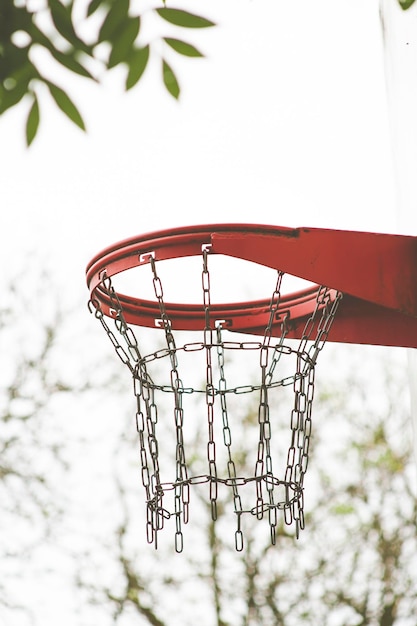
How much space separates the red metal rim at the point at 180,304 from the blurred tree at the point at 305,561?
227cm

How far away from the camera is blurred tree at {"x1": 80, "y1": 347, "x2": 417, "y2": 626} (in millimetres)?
3764

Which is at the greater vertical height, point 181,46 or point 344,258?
point 181,46

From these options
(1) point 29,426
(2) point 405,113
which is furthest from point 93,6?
(1) point 29,426

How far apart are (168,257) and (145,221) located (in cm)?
258

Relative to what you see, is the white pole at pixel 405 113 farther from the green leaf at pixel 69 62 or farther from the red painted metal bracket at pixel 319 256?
the green leaf at pixel 69 62

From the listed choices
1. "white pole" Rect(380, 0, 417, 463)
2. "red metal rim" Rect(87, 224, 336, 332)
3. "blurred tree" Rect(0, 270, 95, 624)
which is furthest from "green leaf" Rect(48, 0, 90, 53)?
"blurred tree" Rect(0, 270, 95, 624)

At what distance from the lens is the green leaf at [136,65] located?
99cm

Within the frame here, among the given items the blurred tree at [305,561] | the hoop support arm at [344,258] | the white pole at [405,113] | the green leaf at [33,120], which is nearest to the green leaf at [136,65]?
the green leaf at [33,120]

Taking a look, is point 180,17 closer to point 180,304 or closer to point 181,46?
point 181,46

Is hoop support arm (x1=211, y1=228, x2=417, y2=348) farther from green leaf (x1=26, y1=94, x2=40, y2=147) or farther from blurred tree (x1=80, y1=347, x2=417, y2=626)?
blurred tree (x1=80, y1=347, x2=417, y2=626)

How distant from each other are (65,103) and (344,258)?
668 millimetres

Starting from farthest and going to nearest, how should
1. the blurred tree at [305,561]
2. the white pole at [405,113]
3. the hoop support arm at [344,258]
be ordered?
the blurred tree at [305,561]
the white pole at [405,113]
the hoop support arm at [344,258]

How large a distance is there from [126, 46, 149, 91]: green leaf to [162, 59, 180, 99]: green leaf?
0.20 ft

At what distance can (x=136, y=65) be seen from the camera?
100cm
